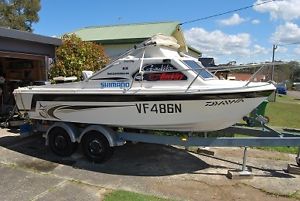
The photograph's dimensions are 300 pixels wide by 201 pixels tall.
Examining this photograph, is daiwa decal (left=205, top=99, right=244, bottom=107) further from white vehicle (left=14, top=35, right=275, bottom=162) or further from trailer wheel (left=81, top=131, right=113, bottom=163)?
trailer wheel (left=81, top=131, right=113, bottom=163)

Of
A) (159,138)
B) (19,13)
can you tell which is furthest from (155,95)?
(19,13)

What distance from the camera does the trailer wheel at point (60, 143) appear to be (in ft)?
25.3

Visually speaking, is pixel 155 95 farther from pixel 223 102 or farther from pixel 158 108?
pixel 223 102

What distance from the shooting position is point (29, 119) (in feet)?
27.9

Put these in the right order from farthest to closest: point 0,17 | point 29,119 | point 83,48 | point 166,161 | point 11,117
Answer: point 0,17 < point 83,48 < point 11,117 < point 29,119 < point 166,161

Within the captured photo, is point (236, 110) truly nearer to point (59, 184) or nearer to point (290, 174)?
point (290, 174)

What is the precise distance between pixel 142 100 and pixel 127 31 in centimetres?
1842

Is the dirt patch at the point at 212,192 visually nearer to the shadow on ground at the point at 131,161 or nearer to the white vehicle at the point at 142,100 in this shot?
the shadow on ground at the point at 131,161

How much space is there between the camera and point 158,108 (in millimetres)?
6680

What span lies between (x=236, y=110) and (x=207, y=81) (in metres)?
0.75

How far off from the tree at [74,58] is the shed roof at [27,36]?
381 millimetres

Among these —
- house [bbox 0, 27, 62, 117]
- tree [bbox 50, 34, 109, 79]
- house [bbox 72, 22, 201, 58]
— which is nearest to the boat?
house [bbox 0, 27, 62, 117]

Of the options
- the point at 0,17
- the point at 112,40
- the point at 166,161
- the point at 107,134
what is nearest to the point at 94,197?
the point at 107,134

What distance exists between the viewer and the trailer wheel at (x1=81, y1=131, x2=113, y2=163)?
23.6 ft
